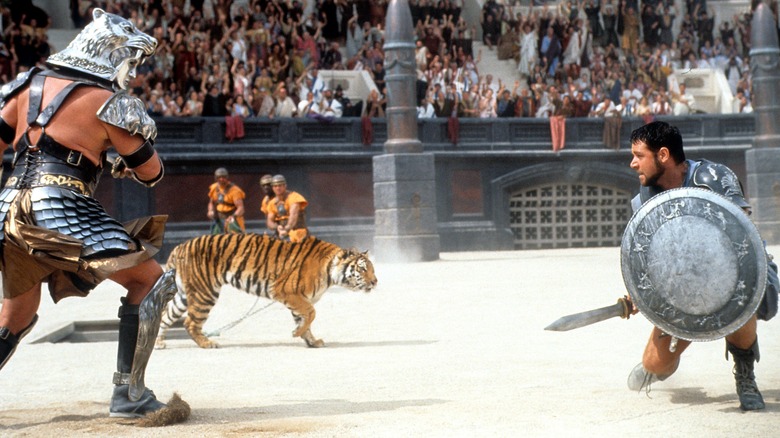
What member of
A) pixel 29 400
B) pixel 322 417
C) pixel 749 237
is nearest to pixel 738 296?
pixel 749 237

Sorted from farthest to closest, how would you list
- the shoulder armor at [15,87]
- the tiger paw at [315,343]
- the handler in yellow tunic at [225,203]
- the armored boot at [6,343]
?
the handler in yellow tunic at [225,203], the tiger paw at [315,343], the shoulder armor at [15,87], the armored boot at [6,343]

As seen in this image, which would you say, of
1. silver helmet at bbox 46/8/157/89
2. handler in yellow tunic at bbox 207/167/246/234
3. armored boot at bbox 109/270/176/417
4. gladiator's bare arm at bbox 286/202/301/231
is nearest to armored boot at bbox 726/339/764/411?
armored boot at bbox 109/270/176/417

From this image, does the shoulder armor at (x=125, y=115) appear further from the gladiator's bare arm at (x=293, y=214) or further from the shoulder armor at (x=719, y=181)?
the gladiator's bare arm at (x=293, y=214)

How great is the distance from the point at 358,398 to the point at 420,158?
44.1 ft

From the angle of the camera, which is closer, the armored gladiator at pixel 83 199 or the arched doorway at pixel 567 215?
the armored gladiator at pixel 83 199

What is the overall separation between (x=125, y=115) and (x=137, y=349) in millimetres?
1141

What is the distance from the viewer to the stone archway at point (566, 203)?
23.6 meters

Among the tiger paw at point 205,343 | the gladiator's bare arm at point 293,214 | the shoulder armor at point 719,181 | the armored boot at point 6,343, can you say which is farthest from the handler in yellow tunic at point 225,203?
the shoulder armor at point 719,181

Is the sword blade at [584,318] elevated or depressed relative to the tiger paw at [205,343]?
elevated

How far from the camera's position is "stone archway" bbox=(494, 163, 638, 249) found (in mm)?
23562

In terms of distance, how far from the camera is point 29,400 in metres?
6.64

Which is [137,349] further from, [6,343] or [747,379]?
[747,379]

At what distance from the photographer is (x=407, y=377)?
24.1ft

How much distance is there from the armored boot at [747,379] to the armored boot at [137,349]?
9.31 ft
